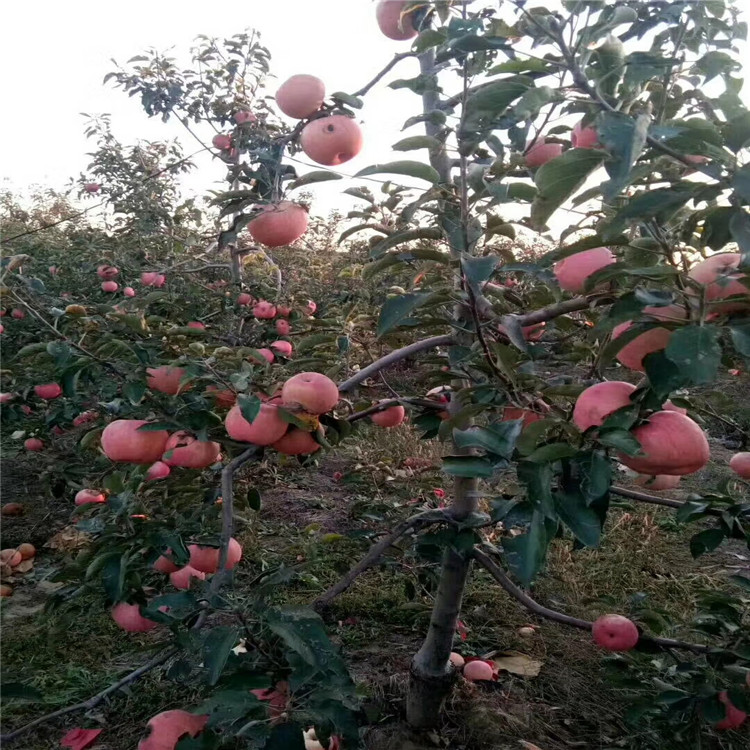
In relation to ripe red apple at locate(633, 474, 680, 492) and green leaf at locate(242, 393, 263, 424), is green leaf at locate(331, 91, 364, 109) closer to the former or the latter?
green leaf at locate(242, 393, 263, 424)

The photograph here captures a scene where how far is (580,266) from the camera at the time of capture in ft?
3.21

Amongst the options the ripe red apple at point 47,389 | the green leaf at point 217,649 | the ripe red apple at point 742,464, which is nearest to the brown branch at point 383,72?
the green leaf at point 217,649

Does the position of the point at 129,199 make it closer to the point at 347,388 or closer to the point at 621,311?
the point at 347,388

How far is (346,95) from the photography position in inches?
45.5

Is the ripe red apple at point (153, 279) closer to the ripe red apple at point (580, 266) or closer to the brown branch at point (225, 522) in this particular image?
the brown branch at point (225, 522)

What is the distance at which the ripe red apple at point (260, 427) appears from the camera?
1097mm

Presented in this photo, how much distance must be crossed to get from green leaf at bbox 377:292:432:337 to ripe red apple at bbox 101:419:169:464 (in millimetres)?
A: 543

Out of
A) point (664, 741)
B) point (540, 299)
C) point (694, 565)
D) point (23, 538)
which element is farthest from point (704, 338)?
point (23, 538)

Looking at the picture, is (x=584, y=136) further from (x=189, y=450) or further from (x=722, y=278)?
(x=189, y=450)

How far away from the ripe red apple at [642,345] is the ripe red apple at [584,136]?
33 centimetres

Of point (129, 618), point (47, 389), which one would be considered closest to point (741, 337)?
point (129, 618)

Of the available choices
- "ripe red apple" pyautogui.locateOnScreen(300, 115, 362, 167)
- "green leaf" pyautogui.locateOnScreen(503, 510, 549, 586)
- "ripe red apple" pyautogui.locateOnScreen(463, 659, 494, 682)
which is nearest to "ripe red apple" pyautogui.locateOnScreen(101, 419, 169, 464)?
"ripe red apple" pyautogui.locateOnScreen(300, 115, 362, 167)

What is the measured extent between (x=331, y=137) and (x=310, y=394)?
511mm

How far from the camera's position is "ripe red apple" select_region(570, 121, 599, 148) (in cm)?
101
